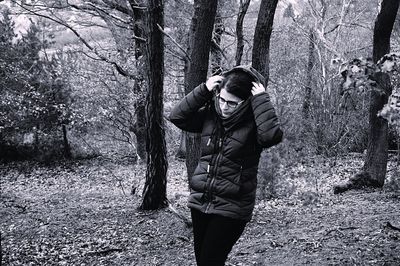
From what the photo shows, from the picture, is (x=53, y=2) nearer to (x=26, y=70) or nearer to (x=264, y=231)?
(x=26, y=70)

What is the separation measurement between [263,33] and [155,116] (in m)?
2.28

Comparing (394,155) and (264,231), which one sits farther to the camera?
(394,155)

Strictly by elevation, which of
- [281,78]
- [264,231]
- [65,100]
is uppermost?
[281,78]

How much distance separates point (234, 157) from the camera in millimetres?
3020

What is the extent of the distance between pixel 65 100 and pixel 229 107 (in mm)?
14135

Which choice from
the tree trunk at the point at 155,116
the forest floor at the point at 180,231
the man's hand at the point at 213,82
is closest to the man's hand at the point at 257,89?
the man's hand at the point at 213,82

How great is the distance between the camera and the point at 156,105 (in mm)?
7145

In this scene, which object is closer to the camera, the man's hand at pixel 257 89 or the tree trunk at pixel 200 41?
the man's hand at pixel 257 89

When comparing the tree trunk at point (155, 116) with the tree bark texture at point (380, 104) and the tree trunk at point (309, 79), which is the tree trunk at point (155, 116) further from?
the tree trunk at point (309, 79)

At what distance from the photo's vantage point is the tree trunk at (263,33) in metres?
6.27

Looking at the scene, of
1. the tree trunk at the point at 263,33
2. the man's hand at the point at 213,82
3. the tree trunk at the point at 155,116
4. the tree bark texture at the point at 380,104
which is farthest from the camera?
the tree bark texture at the point at 380,104

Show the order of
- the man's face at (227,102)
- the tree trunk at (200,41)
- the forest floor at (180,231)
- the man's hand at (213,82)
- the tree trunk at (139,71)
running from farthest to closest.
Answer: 1. the tree trunk at (139,71)
2. the tree trunk at (200,41)
3. the forest floor at (180,231)
4. the man's hand at (213,82)
5. the man's face at (227,102)

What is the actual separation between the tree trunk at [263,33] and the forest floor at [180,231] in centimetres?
258

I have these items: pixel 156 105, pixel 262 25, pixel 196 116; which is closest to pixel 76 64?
pixel 156 105
